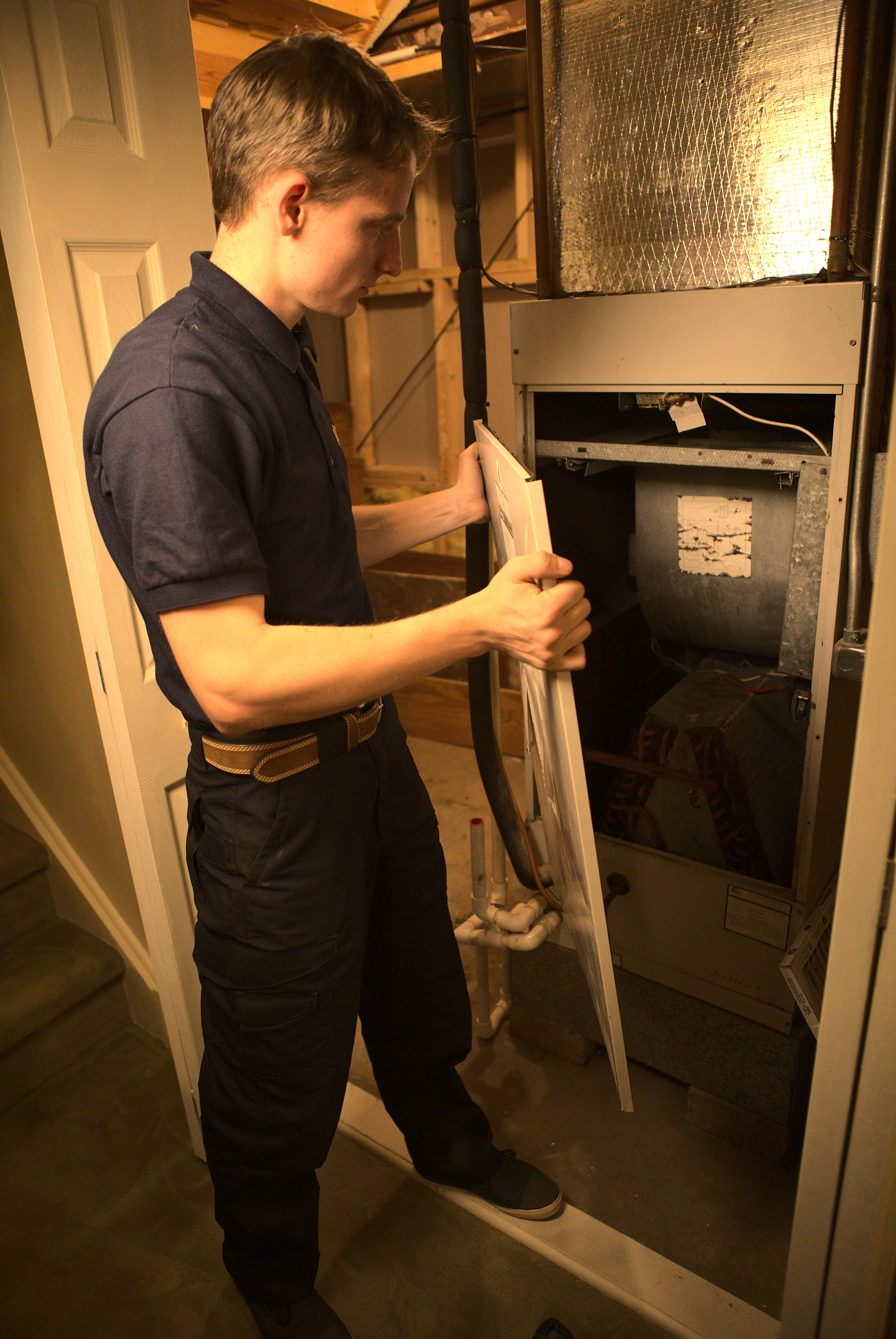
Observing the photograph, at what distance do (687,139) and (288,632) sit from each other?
920mm

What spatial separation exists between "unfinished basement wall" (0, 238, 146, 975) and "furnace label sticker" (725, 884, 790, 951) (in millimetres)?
1318

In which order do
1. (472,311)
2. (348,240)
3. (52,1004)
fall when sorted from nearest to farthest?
1. (348,240)
2. (472,311)
3. (52,1004)

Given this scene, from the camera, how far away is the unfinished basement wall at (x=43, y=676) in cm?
176

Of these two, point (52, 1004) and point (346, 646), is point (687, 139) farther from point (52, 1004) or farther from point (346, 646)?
point (52, 1004)

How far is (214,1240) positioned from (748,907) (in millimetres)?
1144

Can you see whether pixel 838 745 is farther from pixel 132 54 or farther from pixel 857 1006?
pixel 132 54

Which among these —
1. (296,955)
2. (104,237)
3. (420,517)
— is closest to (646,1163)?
(296,955)

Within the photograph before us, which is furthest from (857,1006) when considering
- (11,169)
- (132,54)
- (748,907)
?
(132,54)

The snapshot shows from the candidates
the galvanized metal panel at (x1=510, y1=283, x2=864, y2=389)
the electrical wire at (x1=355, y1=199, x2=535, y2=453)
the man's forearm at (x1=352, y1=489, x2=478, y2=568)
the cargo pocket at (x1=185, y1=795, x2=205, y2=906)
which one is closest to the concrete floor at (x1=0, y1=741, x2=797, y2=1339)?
the cargo pocket at (x1=185, y1=795, x2=205, y2=906)

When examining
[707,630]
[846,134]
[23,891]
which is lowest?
[23,891]

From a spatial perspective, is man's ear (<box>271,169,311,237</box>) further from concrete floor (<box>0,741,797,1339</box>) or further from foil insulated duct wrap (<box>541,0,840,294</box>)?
concrete floor (<box>0,741,797,1339</box>)

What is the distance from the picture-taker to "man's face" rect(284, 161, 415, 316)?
1.03m

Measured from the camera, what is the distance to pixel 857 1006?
816 millimetres

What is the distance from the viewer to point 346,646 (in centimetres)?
98
